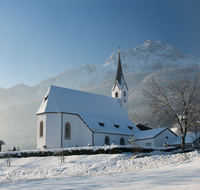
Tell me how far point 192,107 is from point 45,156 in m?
18.6

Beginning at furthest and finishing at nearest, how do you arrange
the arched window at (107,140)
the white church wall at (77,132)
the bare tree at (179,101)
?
the arched window at (107,140)
the white church wall at (77,132)
the bare tree at (179,101)

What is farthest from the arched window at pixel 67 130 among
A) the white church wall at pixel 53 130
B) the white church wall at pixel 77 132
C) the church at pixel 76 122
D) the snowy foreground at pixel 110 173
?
the snowy foreground at pixel 110 173

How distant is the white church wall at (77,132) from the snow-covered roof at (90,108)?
72 centimetres

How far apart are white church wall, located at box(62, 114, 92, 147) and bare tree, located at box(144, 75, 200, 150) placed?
36.4 feet

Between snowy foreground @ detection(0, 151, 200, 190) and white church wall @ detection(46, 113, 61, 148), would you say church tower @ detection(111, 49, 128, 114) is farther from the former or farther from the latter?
snowy foreground @ detection(0, 151, 200, 190)

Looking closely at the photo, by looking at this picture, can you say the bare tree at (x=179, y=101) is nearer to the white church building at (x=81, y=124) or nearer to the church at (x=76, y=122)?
Answer: the white church building at (x=81, y=124)

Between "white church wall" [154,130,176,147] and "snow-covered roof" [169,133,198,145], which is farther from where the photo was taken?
"snow-covered roof" [169,133,198,145]

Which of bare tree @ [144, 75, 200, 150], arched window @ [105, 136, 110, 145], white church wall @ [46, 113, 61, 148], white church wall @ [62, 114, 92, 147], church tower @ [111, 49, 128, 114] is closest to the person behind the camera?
bare tree @ [144, 75, 200, 150]

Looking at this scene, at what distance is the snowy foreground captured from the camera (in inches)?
484

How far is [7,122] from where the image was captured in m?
149

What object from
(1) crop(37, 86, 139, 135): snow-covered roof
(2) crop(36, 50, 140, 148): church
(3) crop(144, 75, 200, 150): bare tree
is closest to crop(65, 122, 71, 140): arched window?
(2) crop(36, 50, 140, 148): church

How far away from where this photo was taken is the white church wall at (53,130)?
34.4 m

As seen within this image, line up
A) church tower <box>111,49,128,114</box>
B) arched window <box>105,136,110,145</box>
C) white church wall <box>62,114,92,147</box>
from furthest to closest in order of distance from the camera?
church tower <box>111,49,128,114</box> → arched window <box>105,136,110,145</box> → white church wall <box>62,114,92,147</box>

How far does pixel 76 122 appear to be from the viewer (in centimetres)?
3734
